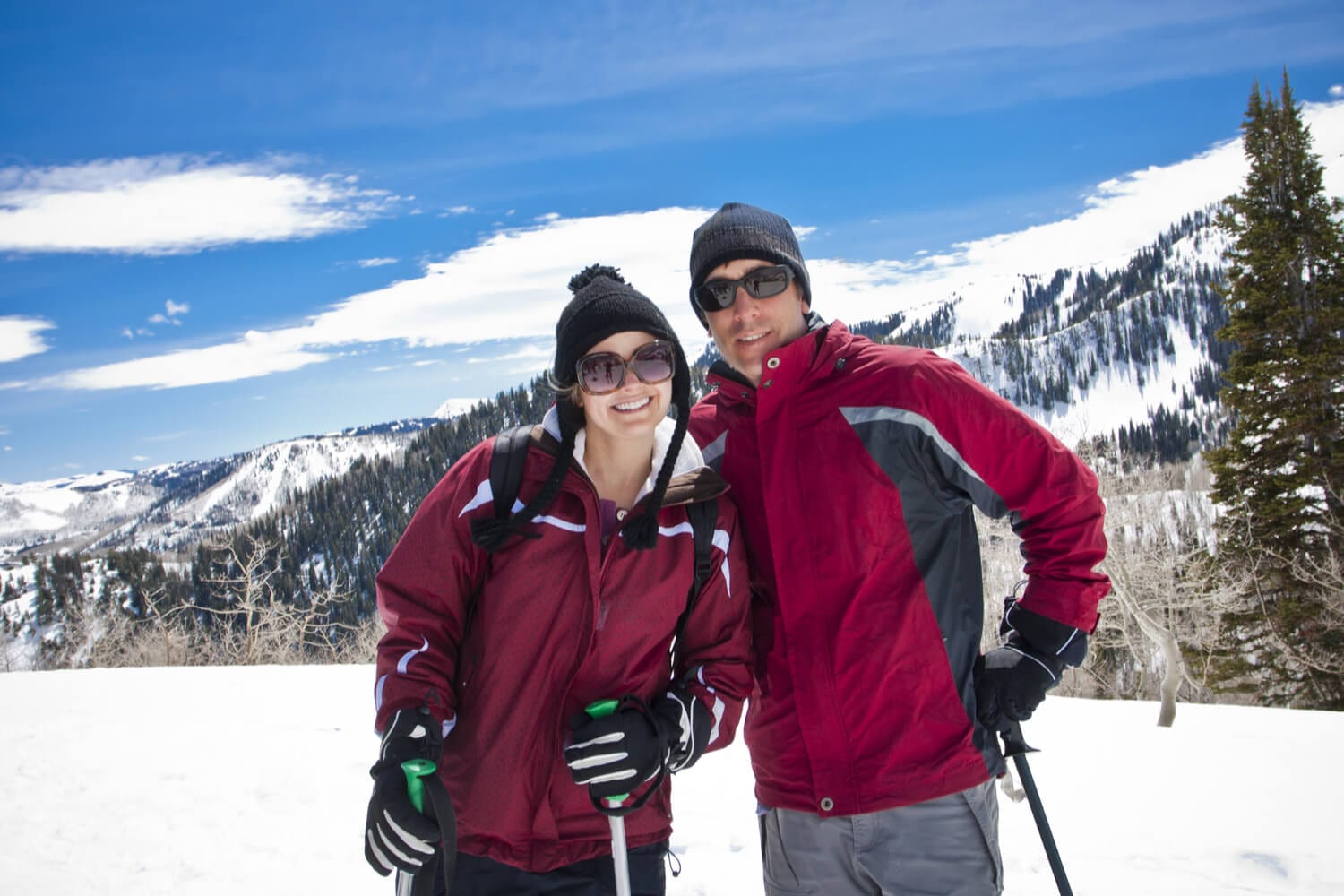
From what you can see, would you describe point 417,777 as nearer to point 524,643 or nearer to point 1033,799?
point 524,643

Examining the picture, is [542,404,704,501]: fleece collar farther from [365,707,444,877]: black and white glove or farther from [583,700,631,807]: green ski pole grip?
[365,707,444,877]: black and white glove

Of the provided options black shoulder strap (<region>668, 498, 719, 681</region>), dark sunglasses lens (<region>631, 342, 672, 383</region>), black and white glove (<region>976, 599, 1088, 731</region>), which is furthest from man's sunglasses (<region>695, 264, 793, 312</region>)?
black and white glove (<region>976, 599, 1088, 731</region>)

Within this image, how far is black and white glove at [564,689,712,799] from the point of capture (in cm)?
203

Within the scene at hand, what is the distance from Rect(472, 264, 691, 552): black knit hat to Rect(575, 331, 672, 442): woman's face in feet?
0.13

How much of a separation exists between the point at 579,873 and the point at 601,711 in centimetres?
50

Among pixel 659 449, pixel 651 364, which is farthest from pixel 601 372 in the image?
pixel 659 449

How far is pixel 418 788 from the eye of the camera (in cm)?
204

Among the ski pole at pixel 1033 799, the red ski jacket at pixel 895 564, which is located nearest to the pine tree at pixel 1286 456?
the ski pole at pixel 1033 799

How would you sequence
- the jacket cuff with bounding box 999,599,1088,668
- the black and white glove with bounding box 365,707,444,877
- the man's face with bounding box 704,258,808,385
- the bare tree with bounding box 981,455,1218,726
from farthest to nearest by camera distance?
the bare tree with bounding box 981,455,1218,726 < the man's face with bounding box 704,258,808,385 < the jacket cuff with bounding box 999,599,1088,668 < the black and white glove with bounding box 365,707,444,877

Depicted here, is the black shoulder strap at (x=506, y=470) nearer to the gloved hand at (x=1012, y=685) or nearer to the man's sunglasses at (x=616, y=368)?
the man's sunglasses at (x=616, y=368)

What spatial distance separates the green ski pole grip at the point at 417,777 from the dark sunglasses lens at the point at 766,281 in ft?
5.76

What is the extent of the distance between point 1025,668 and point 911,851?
64 cm

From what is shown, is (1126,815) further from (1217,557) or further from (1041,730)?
(1217,557)

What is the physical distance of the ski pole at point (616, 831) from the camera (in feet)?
6.91
